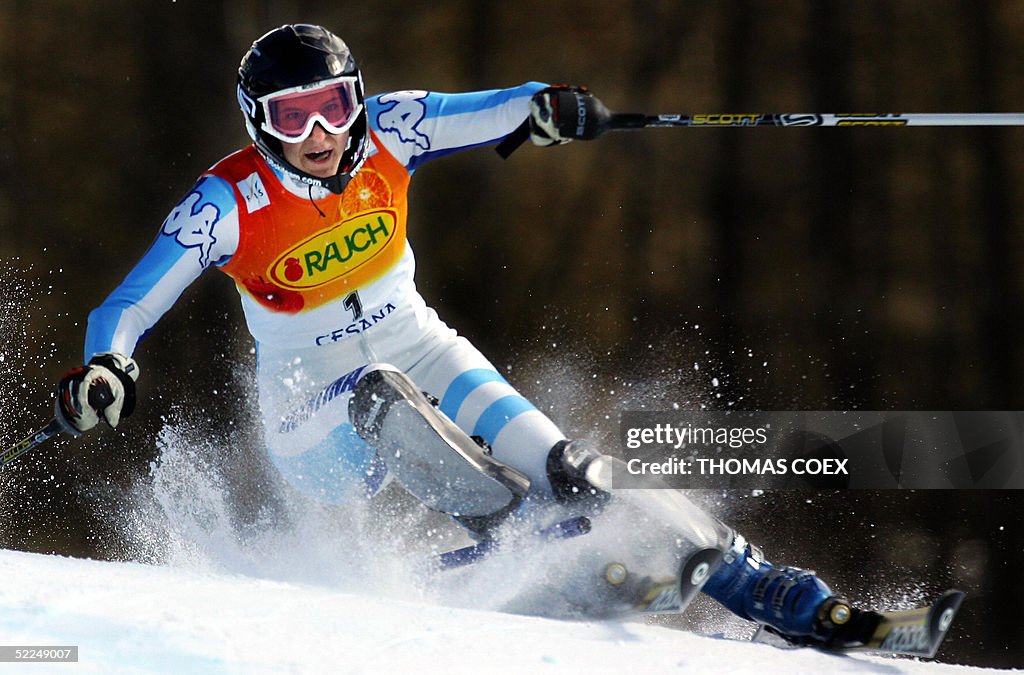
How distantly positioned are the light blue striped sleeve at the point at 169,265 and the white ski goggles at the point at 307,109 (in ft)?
0.73

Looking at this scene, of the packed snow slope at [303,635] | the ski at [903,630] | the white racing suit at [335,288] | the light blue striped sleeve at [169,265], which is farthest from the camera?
the white racing suit at [335,288]

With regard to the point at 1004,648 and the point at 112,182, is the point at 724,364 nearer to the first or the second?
the point at 1004,648

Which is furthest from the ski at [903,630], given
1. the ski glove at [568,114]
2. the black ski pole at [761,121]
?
the ski glove at [568,114]

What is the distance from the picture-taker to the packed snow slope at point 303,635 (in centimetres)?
211

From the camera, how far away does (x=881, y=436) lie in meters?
5.71

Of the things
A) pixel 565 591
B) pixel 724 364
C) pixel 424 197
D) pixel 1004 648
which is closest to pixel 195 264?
pixel 565 591

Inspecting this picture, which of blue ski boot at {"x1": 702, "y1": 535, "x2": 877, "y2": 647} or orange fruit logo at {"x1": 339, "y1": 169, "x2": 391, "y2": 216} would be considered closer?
blue ski boot at {"x1": 702, "y1": 535, "x2": 877, "y2": 647}

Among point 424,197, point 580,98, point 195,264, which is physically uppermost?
point 424,197

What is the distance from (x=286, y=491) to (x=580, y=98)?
1.56 m

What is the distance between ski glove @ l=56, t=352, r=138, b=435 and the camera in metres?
2.78

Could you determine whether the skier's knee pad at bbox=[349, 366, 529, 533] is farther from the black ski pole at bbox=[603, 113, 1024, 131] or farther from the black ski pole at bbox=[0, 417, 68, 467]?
the black ski pole at bbox=[603, 113, 1024, 131]

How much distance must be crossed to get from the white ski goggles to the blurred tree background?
2.69 m

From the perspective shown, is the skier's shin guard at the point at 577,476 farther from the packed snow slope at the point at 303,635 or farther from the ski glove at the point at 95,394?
the ski glove at the point at 95,394

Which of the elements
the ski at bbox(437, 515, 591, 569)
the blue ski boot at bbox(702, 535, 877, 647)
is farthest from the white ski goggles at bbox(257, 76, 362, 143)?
the blue ski boot at bbox(702, 535, 877, 647)
